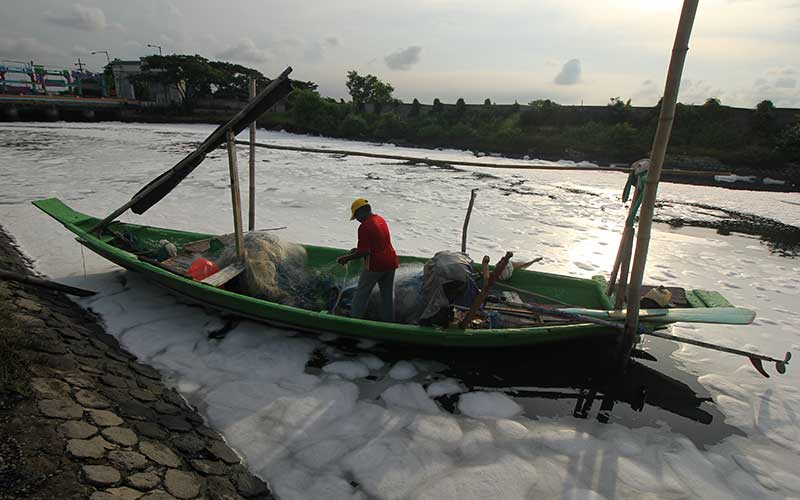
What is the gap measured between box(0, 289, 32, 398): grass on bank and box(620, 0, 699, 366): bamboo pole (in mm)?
5613

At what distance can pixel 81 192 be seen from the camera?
12414mm

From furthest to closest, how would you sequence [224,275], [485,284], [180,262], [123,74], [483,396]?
1. [123,74]
2. [180,262]
3. [224,275]
4. [483,396]
5. [485,284]

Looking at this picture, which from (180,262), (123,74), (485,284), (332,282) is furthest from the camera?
(123,74)

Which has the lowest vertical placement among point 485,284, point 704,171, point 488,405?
point 488,405

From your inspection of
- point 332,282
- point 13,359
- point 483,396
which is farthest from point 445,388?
point 13,359

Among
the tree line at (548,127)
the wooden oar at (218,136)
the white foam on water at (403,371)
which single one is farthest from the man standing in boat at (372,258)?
the tree line at (548,127)

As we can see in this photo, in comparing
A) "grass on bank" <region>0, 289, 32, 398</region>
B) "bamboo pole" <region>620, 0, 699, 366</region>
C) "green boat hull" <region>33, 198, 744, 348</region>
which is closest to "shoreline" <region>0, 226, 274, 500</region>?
"grass on bank" <region>0, 289, 32, 398</region>

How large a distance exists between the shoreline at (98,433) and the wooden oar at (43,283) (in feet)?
3.02

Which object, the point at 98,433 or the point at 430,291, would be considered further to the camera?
the point at 430,291

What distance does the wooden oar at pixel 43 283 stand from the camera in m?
5.52

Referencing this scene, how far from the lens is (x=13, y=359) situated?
11.7 feet

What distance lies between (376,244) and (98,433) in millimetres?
3033

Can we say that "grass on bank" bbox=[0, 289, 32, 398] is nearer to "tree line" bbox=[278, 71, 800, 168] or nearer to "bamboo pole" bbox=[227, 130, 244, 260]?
"bamboo pole" bbox=[227, 130, 244, 260]

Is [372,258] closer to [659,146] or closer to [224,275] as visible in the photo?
[224,275]
